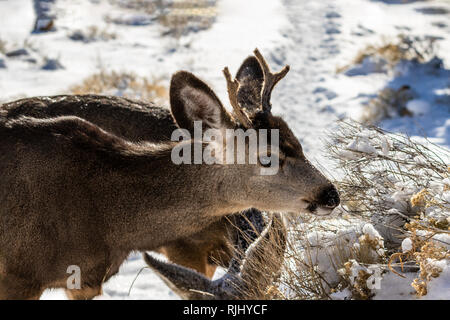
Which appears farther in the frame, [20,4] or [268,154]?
[20,4]

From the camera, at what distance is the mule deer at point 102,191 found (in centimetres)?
456

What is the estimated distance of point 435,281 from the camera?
12.6ft

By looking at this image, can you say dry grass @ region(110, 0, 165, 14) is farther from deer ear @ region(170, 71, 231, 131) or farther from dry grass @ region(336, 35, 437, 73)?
deer ear @ region(170, 71, 231, 131)

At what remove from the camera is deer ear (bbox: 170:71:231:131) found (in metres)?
4.30

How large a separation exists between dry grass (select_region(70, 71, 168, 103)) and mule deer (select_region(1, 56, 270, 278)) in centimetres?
524

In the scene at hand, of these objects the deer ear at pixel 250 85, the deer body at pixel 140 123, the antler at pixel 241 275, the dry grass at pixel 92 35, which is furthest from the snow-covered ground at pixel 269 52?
the deer ear at pixel 250 85

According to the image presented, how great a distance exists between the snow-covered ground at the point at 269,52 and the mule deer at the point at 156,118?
1.27 metres

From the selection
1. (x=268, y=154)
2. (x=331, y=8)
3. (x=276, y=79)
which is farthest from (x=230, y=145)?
(x=331, y=8)

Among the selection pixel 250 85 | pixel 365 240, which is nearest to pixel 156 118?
pixel 250 85

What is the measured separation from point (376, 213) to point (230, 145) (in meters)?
1.32

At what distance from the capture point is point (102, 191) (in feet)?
15.5

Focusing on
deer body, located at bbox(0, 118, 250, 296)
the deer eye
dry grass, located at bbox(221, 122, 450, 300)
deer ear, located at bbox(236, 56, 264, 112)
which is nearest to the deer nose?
dry grass, located at bbox(221, 122, 450, 300)

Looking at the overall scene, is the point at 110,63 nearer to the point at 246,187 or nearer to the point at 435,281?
the point at 246,187

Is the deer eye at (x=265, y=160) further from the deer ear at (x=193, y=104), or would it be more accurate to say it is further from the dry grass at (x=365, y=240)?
the dry grass at (x=365, y=240)
